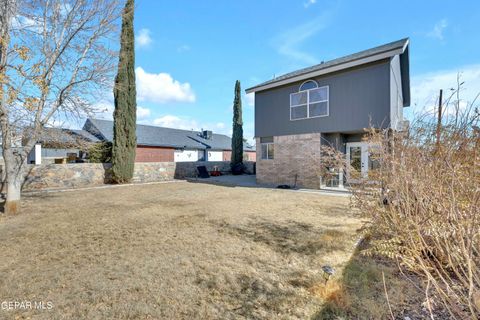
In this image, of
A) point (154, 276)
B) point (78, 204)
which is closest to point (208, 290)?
point (154, 276)

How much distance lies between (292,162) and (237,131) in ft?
32.4

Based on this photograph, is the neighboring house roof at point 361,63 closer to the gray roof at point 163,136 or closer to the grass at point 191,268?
the grass at point 191,268

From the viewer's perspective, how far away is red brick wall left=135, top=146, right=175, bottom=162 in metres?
25.1

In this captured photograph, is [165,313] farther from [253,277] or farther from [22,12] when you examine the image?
[22,12]

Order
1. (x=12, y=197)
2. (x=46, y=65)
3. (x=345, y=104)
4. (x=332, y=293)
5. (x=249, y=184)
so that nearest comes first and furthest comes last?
(x=332, y=293), (x=12, y=197), (x=46, y=65), (x=345, y=104), (x=249, y=184)

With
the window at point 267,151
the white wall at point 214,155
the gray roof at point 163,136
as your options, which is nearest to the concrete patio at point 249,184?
the window at point 267,151

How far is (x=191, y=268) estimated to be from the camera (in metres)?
3.57

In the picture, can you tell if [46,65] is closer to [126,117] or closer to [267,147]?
[126,117]

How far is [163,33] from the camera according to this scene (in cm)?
1166

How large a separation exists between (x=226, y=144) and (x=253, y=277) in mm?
32312

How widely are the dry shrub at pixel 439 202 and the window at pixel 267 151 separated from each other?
10349 mm

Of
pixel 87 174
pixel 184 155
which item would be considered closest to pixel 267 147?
pixel 87 174

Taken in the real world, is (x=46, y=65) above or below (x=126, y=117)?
above

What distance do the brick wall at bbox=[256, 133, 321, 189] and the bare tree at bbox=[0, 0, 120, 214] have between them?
8951 mm
